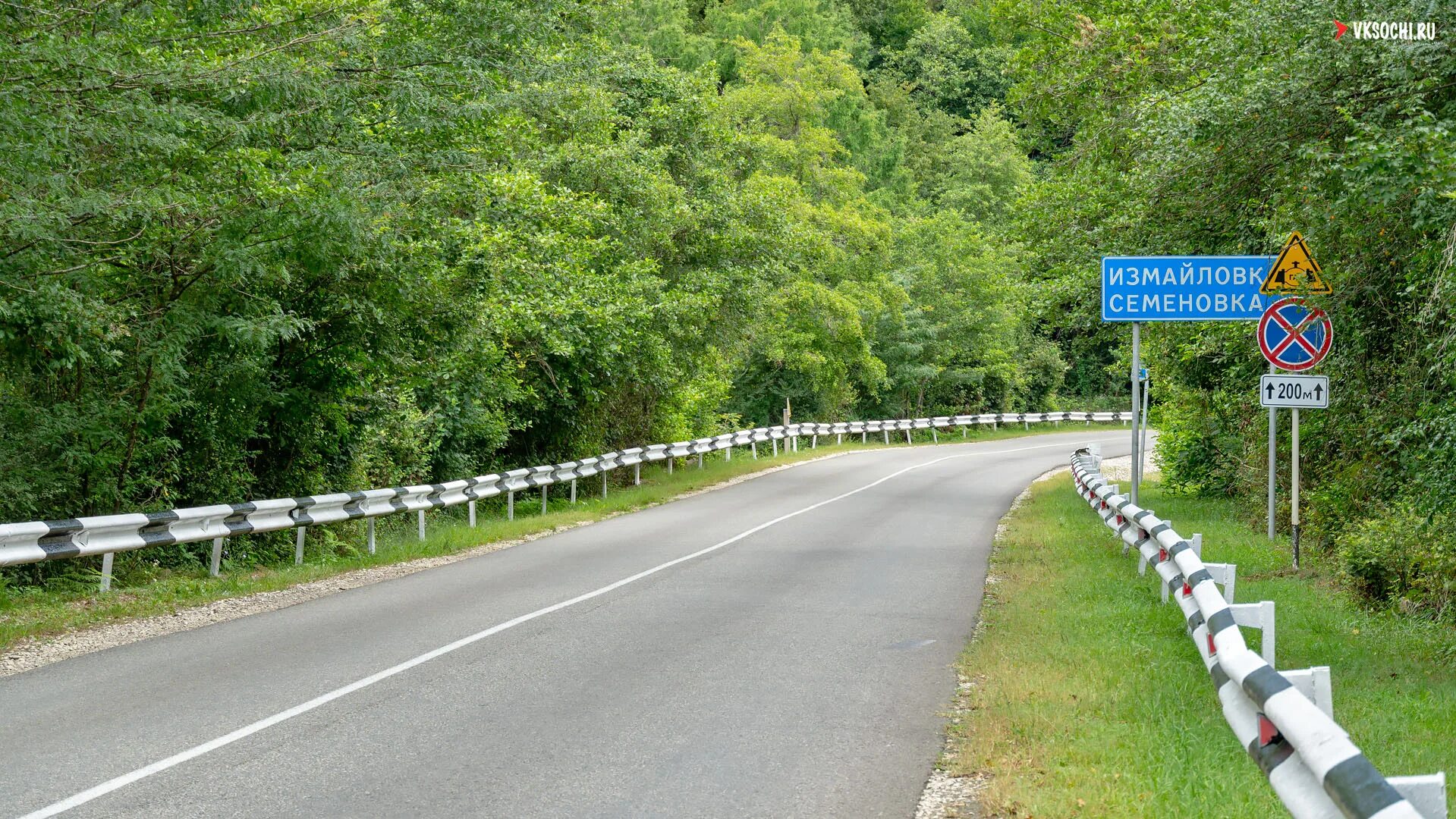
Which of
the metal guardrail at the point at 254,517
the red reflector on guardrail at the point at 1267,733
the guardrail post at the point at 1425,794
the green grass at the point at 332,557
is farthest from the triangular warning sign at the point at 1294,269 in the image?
the metal guardrail at the point at 254,517

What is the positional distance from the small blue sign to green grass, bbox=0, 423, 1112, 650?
29.6 ft

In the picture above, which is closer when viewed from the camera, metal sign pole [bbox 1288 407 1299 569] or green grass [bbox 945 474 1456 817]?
green grass [bbox 945 474 1456 817]

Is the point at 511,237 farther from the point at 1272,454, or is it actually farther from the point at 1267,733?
the point at 1267,733

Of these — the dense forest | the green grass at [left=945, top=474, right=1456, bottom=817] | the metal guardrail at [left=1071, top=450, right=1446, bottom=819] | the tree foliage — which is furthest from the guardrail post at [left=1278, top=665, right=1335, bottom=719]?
the tree foliage

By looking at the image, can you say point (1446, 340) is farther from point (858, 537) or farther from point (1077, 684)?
point (858, 537)

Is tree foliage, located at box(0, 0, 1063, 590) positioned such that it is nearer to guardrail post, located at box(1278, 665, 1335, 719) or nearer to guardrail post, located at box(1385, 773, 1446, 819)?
guardrail post, located at box(1278, 665, 1335, 719)

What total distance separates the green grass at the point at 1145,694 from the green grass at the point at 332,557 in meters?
7.42

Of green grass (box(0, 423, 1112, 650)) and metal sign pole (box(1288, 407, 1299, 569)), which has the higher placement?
metal sign pole (box(1288, 407, 1299, 569))

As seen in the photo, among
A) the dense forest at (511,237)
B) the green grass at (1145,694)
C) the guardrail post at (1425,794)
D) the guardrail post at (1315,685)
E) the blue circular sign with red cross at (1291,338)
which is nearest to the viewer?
the guardrail post at (1425,794)

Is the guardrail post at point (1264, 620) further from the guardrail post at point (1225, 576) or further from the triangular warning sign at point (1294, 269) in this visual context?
the triangular warning sign at point (1294, 269)

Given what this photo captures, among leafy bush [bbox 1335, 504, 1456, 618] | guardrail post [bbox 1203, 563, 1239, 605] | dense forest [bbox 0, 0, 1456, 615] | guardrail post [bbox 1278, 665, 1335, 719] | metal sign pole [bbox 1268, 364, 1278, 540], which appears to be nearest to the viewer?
guardrail post [bbox 1278, 665, 1335, 719]

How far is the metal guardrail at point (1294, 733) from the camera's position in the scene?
11.9ft

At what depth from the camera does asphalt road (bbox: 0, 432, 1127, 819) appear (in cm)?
642

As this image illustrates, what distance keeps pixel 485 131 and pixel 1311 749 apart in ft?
46.7
